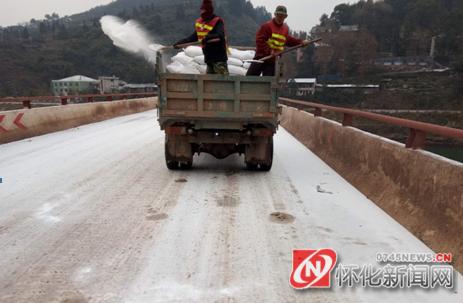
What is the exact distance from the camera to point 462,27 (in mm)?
102250

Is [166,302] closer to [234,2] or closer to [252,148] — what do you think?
[252,148]

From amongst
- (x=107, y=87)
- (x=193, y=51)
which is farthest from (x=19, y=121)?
(x=107, y=87)

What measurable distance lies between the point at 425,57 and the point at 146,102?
116488mm

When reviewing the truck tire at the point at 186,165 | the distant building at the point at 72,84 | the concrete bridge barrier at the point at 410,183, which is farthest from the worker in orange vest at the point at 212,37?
the distant building at the point at 72,84

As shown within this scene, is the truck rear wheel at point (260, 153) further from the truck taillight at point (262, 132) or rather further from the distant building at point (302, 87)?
the distant building at point (302, 87)

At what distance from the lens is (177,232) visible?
3.67 m

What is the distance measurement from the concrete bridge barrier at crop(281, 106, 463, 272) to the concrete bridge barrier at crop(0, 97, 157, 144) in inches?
310

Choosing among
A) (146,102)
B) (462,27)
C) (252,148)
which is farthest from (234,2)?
(252,148)

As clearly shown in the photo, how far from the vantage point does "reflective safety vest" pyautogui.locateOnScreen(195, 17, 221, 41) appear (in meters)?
6.05

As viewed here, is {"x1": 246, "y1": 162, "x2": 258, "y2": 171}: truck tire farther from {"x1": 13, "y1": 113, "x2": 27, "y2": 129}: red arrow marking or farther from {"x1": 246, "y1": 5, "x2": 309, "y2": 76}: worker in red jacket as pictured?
{"x1": 13, "y1": 113, "x2": 27, "y2": 129}: red arrow marking

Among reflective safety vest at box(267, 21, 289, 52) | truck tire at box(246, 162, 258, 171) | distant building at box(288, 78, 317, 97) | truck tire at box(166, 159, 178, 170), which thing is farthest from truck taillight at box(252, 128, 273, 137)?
distant building at box(288, 78, 317, 97)

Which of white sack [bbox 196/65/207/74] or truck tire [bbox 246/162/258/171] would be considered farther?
white sack [bbox 196/65/207/74]

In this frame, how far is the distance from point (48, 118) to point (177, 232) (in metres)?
8.74

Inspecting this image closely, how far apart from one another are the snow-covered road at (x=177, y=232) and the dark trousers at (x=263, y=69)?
179 cm
